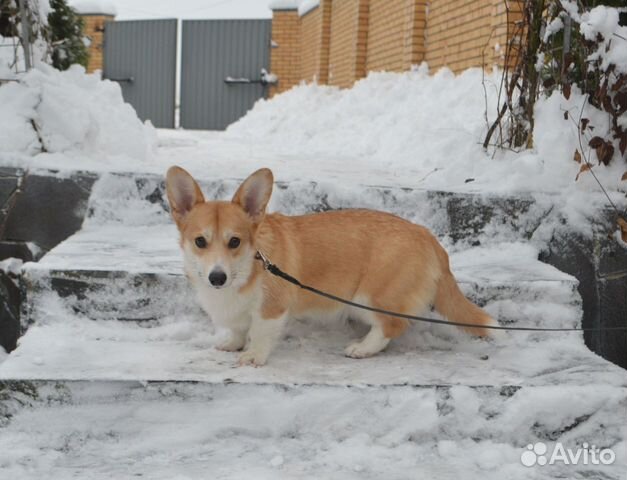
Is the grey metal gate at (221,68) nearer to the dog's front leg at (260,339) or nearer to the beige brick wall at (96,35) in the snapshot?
the beige brick wall at (96,35)

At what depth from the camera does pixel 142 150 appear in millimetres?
5402

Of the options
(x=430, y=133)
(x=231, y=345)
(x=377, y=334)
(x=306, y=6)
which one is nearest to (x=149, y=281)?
(x=231, y=345)

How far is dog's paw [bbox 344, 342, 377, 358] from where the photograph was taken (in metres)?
2.91

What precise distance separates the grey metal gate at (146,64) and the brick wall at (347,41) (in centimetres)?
439

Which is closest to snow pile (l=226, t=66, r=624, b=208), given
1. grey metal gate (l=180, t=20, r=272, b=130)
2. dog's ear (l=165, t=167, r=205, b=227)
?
dog's ear (l=165, t=167, r=205, b=227)

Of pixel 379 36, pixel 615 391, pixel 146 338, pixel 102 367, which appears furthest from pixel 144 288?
pixel 379 36

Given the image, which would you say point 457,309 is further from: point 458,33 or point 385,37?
point 385,37

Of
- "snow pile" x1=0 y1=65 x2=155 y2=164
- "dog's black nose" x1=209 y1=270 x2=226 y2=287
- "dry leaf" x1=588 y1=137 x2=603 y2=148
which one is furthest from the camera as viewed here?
"snow pile" x1=0 y1=65 x2=155 y2=164

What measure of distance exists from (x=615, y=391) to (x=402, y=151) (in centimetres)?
425

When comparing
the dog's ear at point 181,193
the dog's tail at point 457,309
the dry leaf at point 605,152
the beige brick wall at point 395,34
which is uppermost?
the beige brick wall at point 395,34

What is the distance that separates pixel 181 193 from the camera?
2730mm

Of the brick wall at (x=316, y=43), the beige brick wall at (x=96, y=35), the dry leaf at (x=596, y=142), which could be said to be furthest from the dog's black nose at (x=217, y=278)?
the beige brick wall at (x=96, y=35)

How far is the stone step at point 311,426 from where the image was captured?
2287 mm

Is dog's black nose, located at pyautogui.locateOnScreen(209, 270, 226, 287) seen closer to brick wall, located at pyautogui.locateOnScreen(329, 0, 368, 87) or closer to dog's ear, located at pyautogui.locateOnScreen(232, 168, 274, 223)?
dog's ear, located at pyautogui.locateOnScreen(232, 168, 274, 223)
